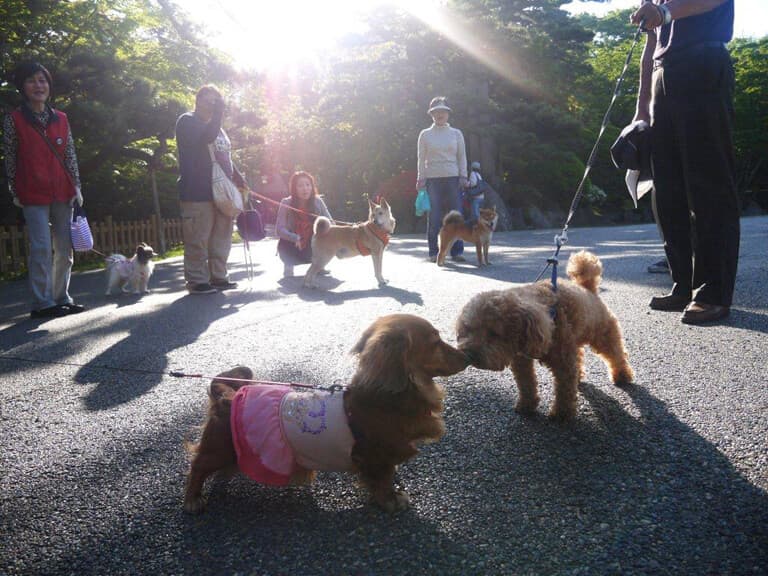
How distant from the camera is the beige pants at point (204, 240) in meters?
6.57

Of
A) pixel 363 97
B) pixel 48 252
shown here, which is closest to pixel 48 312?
pixel 48 252

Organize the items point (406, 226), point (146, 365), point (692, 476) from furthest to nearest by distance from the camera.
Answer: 1. point (406, 226)
2. point (146, 365)
3. point (692, 476)

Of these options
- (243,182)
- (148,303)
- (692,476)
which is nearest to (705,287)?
(692,476)

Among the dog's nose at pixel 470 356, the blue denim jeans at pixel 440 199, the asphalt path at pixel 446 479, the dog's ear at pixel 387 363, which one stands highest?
the blue denim jeans at pixel 440 199

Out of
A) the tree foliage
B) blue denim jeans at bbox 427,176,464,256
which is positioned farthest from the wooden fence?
blue denim jeans at bbox 427,176,464,256

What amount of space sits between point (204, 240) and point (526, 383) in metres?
5.08

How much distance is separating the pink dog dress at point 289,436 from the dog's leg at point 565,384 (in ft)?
3.69

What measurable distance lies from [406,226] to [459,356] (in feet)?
72.3

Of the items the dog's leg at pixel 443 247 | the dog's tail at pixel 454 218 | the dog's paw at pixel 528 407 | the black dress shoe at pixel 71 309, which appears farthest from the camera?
the dog's leg at pixel 443 247

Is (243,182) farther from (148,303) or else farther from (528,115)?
(528,115)

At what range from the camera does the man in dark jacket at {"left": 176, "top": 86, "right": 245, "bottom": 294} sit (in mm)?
6445

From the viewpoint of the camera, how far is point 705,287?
12.9ft

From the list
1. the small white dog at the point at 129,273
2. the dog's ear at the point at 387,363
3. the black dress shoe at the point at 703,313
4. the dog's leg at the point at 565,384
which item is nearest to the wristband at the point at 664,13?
the black dress shoe at the point at 703,313

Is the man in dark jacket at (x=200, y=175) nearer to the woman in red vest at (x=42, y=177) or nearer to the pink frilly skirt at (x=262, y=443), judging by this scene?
the woman in red vest at (x=42, y=177)
